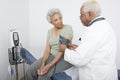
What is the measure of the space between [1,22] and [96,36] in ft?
4.50

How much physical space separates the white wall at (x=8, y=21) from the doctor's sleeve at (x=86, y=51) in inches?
46.9

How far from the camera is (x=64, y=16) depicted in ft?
9.78

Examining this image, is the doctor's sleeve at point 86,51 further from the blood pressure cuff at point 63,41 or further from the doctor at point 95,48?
the blood pressure cuff at point 63,41

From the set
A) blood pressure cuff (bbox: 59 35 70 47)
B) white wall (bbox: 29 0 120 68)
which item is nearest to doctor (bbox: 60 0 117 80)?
blood pressure cuff (bbox: 59 35 70 47)

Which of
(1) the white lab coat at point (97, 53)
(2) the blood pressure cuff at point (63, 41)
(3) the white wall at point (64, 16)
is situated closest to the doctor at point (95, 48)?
(1) the white lab coat at point (97, 53)

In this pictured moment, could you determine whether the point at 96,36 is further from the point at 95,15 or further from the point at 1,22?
the point at 1,22

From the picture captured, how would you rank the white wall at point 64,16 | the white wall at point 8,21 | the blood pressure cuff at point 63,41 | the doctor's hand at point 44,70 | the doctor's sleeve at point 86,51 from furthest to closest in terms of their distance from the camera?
the white wall at point 64,16 < the white wall at point 8,21 < the doctor's hand at point 44,70 < the blood pressure cuff at point 63,41 < the doctor's sleeve at point 86,51

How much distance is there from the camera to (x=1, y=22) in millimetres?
2482

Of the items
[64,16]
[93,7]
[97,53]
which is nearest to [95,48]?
[97,53]

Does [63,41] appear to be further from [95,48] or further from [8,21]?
[8,21]

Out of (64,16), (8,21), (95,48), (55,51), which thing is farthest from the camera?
(64,16)

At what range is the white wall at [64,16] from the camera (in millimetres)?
2705

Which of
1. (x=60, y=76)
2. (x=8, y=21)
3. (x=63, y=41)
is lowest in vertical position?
(x=60, y=76)

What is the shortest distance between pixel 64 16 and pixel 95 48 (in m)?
1.41
